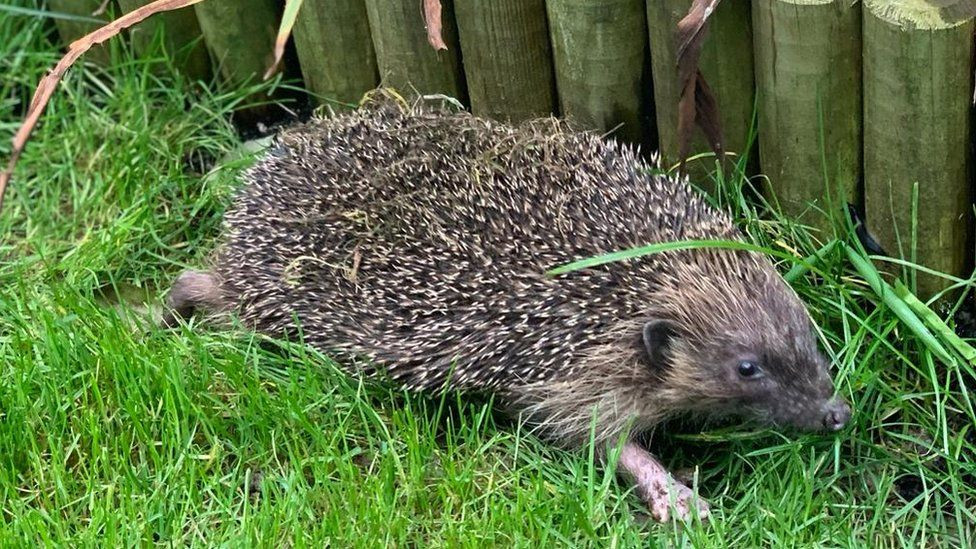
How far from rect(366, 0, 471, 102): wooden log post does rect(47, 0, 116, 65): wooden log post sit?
58.8 inches

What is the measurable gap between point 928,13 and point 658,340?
135 cm

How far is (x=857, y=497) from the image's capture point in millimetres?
4523

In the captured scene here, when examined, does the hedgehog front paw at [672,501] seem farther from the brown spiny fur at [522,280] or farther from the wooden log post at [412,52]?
the wooden log post at [412,52]

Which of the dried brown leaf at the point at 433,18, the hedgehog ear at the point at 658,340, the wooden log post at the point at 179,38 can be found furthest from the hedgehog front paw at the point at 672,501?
the wooden log post at the point at 179,38

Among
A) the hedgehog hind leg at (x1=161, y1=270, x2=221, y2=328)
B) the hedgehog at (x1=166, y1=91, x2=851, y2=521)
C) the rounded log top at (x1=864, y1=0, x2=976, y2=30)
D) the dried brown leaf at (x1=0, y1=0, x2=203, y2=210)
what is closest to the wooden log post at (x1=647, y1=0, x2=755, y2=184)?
the hedgehog at (x1=166, y1=91, x2=851, y2=521)

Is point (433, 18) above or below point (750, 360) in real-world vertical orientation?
above

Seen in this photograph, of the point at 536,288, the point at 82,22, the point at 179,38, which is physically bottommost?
the point at 536,288

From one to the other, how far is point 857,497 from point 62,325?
9.45 feet

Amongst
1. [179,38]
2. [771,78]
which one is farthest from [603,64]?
[179,38]

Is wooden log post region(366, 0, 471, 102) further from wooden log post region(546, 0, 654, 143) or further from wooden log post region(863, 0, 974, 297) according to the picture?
wooden log post region(863, 0, 974, 297)

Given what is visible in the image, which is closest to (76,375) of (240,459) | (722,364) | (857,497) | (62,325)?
(62,325)

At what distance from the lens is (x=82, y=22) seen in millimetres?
6465

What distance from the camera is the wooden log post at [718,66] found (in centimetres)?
479

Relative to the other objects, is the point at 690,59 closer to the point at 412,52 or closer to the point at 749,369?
the point at 749,369
